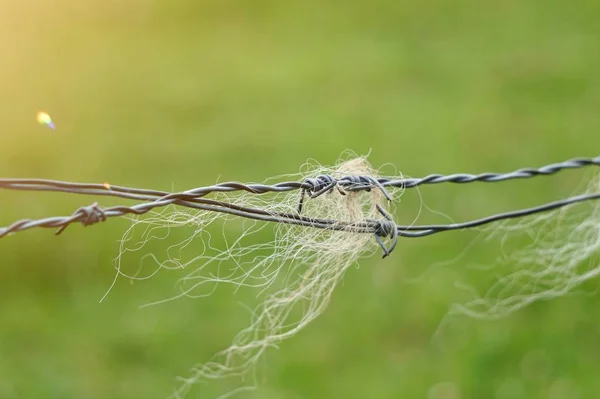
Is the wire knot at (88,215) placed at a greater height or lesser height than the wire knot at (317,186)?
lesser

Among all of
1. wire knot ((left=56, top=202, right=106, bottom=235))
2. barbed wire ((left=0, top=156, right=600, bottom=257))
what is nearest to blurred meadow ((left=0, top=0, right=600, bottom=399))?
barbed wire ((left=0, top=156, right=600, bottom=257))

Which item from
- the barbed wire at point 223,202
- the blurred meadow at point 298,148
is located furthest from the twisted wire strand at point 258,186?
the blurred meadow at point 298,148

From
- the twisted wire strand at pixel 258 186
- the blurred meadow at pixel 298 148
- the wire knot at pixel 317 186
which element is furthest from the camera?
the blurred meadow at pixel 298 148

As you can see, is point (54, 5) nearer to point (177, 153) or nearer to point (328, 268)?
point (177, 153)

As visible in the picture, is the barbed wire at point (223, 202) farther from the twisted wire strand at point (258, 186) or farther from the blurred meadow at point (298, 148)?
the blurred meadow at point (298, 148)

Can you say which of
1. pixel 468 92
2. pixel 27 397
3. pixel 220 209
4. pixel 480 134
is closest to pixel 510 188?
pixel 480 134

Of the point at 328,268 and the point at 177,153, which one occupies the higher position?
the point at 177,153

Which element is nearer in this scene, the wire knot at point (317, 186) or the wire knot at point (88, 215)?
the wire knot at point (88, 215)

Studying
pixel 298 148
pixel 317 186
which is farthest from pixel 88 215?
pixel 298 148
